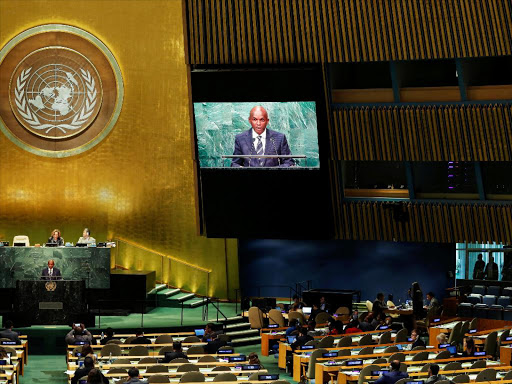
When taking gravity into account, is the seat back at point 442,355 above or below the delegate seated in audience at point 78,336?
below

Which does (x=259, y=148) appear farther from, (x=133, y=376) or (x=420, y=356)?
(x=133, y=376)

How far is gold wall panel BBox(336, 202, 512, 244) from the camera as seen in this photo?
78.4ft

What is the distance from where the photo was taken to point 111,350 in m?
18.5

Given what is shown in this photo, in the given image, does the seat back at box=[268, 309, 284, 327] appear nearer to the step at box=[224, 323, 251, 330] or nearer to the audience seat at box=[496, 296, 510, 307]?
the step at box=[224, 323, 251, 330]

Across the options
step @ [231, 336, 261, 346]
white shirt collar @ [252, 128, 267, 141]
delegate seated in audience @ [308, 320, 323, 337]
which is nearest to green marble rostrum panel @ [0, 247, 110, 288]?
step @ [231, 336, 261, 346]

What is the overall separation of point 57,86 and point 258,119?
7.19 metres

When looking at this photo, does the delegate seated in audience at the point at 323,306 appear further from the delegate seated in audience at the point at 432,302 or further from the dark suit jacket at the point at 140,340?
the dark suit jacket at the point at 140,340

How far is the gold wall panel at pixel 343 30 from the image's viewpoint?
22.8 meters

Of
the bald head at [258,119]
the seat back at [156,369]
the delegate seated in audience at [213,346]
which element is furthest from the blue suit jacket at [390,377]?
the bald head at [258,119]

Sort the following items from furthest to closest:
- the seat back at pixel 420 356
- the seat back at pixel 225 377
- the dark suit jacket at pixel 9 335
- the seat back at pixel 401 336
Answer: the seat back at pixel 401 336 < the dark suit jacket at pixel 9 335 < the seat back at pixel 420 356 < the seat back at pixel 225 377

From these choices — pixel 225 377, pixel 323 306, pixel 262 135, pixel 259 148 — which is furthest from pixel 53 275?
pixel 225 377

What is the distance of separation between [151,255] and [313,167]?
6.50 m

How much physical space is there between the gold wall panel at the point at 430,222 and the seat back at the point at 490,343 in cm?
364

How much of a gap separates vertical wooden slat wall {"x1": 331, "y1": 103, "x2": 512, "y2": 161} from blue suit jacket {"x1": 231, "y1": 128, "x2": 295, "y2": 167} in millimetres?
1270
